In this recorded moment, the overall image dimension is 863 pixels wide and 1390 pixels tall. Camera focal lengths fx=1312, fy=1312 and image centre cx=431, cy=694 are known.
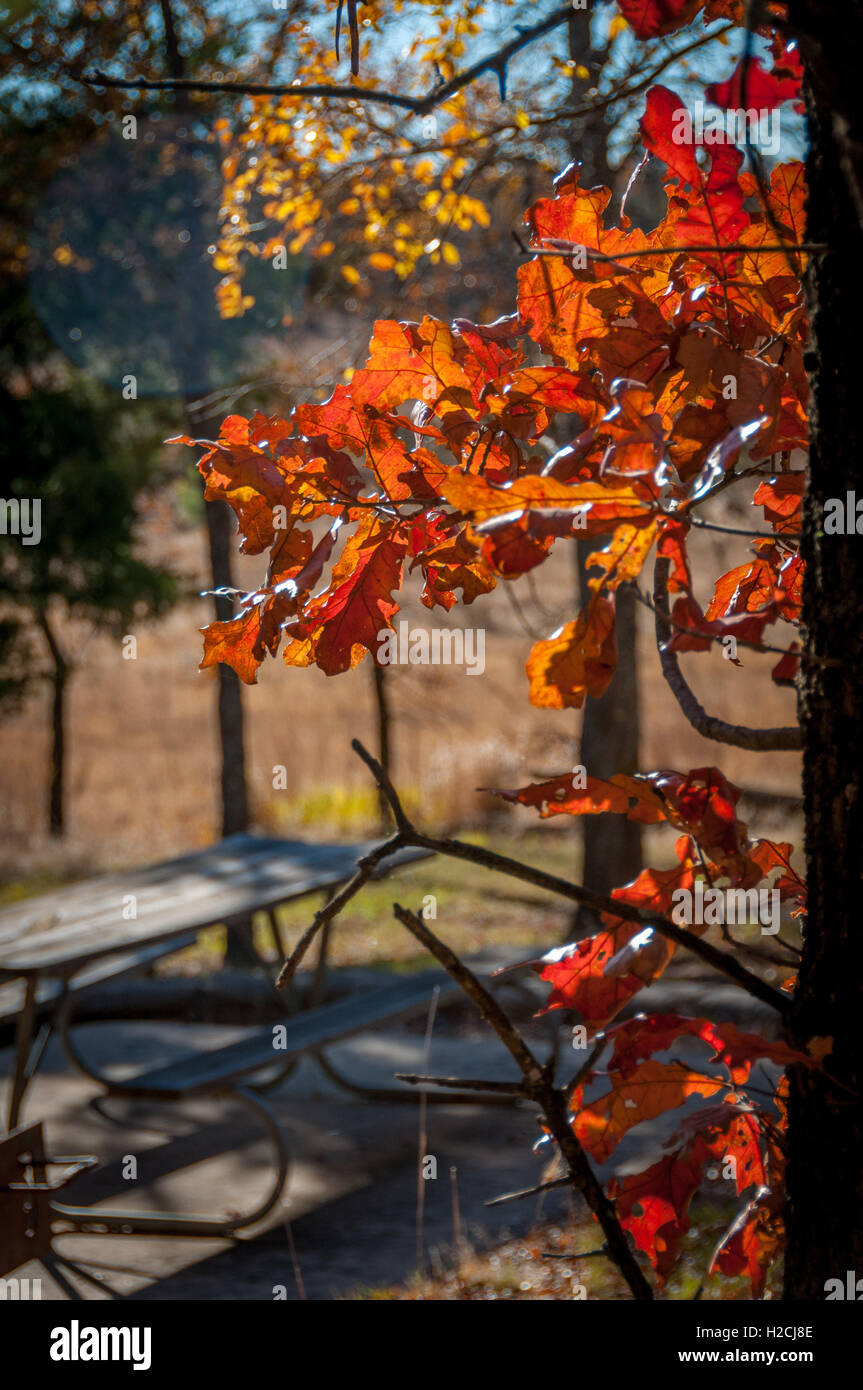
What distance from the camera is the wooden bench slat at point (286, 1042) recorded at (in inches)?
149

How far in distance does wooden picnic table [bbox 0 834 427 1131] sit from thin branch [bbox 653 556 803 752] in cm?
Answer: 227

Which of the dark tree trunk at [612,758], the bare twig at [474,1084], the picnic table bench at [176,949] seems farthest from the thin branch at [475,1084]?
the dark tree trunk at [612,758]

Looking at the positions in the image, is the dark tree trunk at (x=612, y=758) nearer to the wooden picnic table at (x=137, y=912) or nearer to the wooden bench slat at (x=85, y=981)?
the wooden picnic table at (x=137, y=912)

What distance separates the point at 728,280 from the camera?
1271 millimetres

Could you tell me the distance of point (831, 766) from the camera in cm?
115

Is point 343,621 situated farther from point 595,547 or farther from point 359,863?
point 595,547

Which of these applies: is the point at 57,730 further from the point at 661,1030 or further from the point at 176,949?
the point at 661,1030

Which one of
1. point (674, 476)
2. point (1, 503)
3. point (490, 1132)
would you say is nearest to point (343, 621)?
point (674, 476)

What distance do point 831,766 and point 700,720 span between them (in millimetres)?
161

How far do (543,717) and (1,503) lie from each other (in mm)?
5776

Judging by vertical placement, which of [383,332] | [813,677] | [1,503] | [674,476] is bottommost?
[813,677]

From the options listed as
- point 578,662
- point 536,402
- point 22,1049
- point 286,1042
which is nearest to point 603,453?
point 536,402

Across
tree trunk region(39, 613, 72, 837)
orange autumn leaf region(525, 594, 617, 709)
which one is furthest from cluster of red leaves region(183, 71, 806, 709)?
tree trunk region(39, 613, 72, 837)

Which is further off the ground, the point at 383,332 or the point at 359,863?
the point at 383,332
